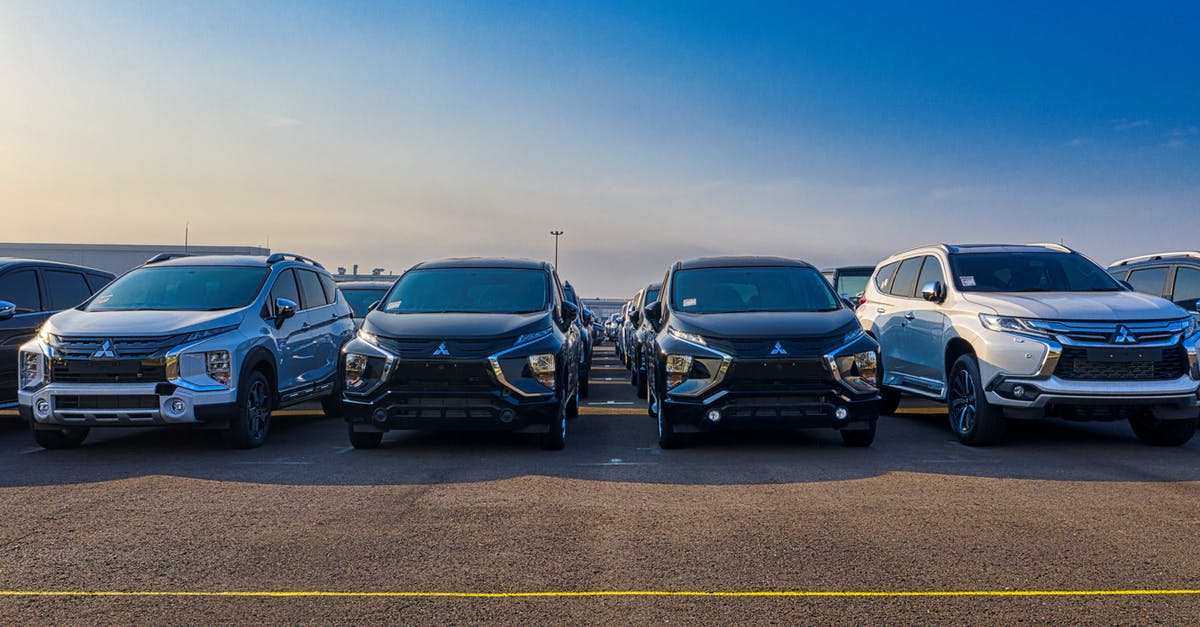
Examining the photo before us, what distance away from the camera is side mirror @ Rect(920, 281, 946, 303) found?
372 inches

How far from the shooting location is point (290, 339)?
32.8 feet

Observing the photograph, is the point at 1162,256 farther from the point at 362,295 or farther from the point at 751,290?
the point at 362,295

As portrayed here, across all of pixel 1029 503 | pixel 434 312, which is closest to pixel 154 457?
pixel 434 312

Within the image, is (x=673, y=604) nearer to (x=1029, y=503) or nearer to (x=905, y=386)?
(x=1029, y=503)

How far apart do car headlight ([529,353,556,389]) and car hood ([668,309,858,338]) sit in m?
1.28

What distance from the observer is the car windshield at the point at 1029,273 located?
9477 mm

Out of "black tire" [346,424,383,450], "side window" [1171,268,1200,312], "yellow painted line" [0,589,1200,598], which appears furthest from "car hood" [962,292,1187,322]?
"black tire" [346,424,383,450]

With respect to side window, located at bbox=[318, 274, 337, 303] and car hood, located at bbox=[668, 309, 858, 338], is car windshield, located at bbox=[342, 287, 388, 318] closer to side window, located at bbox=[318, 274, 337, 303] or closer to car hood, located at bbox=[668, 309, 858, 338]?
side window, located at bbox=[318, 274, 337, 303]

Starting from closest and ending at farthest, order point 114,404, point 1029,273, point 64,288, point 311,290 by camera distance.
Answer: point 114,404 < point 1029,273 < point 64,288 < point 311,290

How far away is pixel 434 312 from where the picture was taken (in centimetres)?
915

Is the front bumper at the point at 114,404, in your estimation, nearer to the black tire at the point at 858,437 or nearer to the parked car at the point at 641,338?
the parked car at the point at 641,338

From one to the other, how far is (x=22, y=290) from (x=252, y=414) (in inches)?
139

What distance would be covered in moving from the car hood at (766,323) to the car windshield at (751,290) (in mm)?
304

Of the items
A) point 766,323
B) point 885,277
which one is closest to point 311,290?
point 766,323
